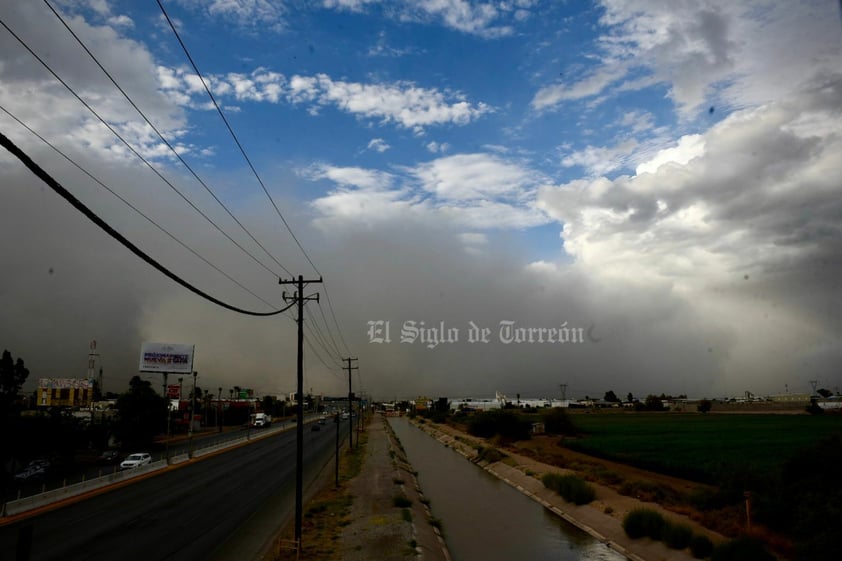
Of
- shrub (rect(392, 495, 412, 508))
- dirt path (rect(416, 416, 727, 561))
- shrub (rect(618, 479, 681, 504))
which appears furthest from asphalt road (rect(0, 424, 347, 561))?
shrub (rect(618, 479, 681, 504))

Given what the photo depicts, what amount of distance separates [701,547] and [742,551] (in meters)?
3.18

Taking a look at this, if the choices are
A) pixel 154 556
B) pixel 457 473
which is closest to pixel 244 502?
pixel 154 556

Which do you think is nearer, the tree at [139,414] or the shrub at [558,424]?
the tree at [139,414]

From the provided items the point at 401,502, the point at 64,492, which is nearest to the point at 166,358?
the point at 64,492

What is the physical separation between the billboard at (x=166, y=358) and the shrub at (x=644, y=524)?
81356 millimetres

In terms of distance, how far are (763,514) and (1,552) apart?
108 feet

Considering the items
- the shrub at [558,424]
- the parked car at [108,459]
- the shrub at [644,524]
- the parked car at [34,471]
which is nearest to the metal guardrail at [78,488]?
the parked car at [108,459]

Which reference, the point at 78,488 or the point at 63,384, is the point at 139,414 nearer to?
the point at 63,384

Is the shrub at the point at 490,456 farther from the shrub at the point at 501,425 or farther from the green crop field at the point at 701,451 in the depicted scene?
the shrub at the point at 501,425

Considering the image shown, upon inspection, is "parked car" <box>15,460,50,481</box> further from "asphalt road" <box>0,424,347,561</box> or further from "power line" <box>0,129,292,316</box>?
"power line" <box>0,129,292,316</box>

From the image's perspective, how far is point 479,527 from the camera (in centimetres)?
3397

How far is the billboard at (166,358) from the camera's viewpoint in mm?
91875

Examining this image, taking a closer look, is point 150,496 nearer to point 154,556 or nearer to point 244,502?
point 244,502

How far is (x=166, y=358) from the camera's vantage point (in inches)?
3676
